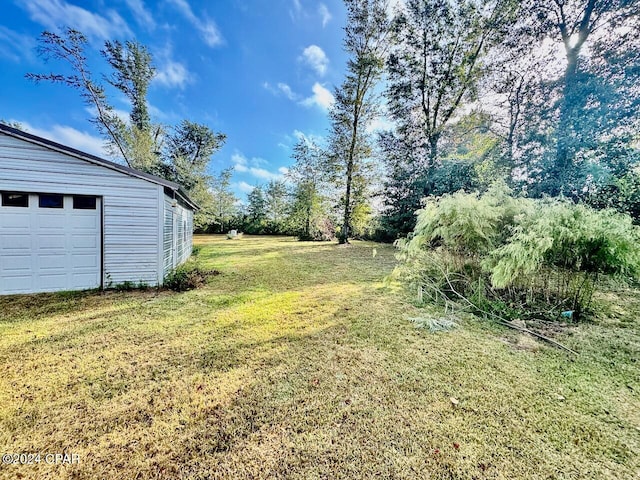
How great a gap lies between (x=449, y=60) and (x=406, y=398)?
17.2m

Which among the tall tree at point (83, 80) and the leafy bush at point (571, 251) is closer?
the leafy bush at point (571, 251)

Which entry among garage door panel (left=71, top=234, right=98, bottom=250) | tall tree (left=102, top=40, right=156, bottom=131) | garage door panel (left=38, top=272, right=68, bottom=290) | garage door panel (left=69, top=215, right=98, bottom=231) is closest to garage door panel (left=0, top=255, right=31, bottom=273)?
garage door panel (left=38, top=272, right=68, bottom=290)

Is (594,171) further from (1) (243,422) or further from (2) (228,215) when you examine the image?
(2) (228,215)

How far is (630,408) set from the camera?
210cm

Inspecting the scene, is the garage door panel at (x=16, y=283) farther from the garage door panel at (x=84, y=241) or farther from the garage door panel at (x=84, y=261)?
the garage door panel at (x=84, y=241)

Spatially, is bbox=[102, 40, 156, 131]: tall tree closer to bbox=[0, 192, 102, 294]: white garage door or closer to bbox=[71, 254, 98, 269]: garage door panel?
bbox=[0, 192, 102, 294]: white garage door

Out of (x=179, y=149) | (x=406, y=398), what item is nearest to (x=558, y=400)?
(x=406, y=398)

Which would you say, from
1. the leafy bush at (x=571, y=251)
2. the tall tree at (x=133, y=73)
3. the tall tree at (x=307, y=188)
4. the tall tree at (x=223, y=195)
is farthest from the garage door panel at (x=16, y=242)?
the tall tree at (x=223, y=195)

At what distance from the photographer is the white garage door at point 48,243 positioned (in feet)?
15.4

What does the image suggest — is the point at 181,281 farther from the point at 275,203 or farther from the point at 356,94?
the point at 275,203

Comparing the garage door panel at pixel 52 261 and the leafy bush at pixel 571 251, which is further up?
the leafy bush at pixel 571 251

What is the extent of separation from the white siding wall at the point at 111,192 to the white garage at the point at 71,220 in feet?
0.04

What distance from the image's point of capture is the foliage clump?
338 cm

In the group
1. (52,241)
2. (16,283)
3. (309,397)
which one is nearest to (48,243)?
(52,241)
